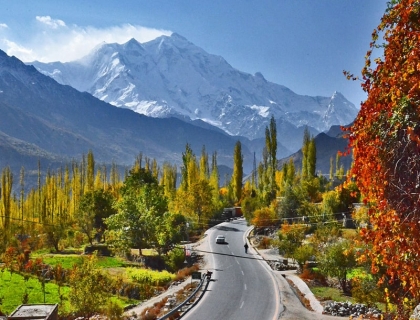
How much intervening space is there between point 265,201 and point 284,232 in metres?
22.2

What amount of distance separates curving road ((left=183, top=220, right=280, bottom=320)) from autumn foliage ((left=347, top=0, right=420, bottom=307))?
18.4 metres

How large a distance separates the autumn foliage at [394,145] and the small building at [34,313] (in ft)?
50.0

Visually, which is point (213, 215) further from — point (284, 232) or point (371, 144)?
point (371, 144)

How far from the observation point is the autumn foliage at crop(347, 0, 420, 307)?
5742 millimetres

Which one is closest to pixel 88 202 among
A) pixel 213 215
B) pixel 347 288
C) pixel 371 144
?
pixel 213 215

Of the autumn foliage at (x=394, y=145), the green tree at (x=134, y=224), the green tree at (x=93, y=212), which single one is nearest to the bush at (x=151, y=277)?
the green tree at (x=134, y=224)

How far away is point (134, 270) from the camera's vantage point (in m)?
38.4

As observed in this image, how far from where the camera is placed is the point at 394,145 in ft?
19.9

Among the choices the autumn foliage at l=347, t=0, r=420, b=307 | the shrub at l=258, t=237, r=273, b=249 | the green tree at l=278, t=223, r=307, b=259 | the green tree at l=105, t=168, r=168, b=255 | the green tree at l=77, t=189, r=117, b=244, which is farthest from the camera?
the green tree at l=77, t=189, r=117, b=244

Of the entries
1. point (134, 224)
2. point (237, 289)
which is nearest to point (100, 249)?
point (134, 224)

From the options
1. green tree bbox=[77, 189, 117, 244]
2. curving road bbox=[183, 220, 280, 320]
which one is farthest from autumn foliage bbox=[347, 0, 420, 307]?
green tree bbox=[77, 189, 117, 244]

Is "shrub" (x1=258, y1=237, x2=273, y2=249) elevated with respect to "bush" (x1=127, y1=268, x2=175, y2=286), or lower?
elevated

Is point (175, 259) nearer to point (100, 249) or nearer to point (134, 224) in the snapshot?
point (134, 224)

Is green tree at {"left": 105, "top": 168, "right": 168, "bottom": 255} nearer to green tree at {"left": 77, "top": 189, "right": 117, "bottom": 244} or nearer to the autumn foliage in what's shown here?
green tree at {"left": 77, "top": 189, "right": 117, "bottom": 244}
